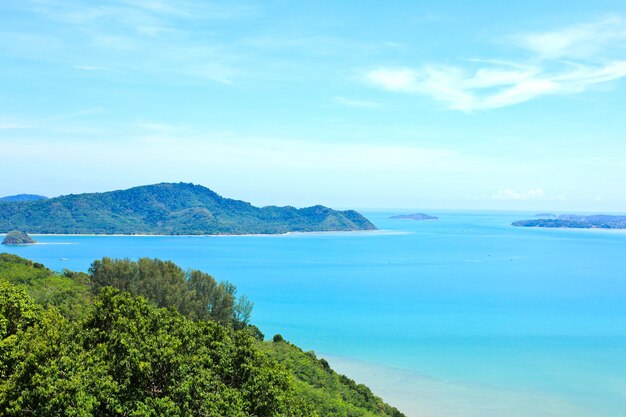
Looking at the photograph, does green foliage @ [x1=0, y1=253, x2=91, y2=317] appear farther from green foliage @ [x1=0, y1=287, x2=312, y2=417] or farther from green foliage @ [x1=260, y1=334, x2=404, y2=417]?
green foliage @ [x1=260, y1=334, x2=404, y2=417]

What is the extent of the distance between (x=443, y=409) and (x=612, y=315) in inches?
1593

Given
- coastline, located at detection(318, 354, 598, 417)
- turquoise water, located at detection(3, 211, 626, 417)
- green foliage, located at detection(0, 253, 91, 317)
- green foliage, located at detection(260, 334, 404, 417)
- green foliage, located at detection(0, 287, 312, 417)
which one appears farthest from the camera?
turquoise water, located at detection(3, 211, 626, 417)

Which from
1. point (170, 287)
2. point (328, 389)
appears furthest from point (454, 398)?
point (170, 287)

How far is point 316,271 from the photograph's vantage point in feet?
306

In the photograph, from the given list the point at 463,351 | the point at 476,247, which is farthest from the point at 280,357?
the point at 476,247

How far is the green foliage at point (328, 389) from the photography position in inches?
815

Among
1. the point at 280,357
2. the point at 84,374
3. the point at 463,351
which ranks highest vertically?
the point at 84,374

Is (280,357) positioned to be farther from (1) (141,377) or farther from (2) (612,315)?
(2) (612,315)

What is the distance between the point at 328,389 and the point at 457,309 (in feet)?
135

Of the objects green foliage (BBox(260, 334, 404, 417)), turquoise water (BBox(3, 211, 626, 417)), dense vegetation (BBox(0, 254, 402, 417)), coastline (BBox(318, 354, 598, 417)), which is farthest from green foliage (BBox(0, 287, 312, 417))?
turquoise water (BBox(3, 211, 626, 417))

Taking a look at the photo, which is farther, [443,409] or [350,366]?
[350,366]

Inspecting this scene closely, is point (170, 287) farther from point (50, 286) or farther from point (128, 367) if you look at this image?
point (128, 367)

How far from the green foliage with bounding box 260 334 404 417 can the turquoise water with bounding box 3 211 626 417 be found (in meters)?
4.99

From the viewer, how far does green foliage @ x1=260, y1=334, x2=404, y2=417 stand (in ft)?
67.9
